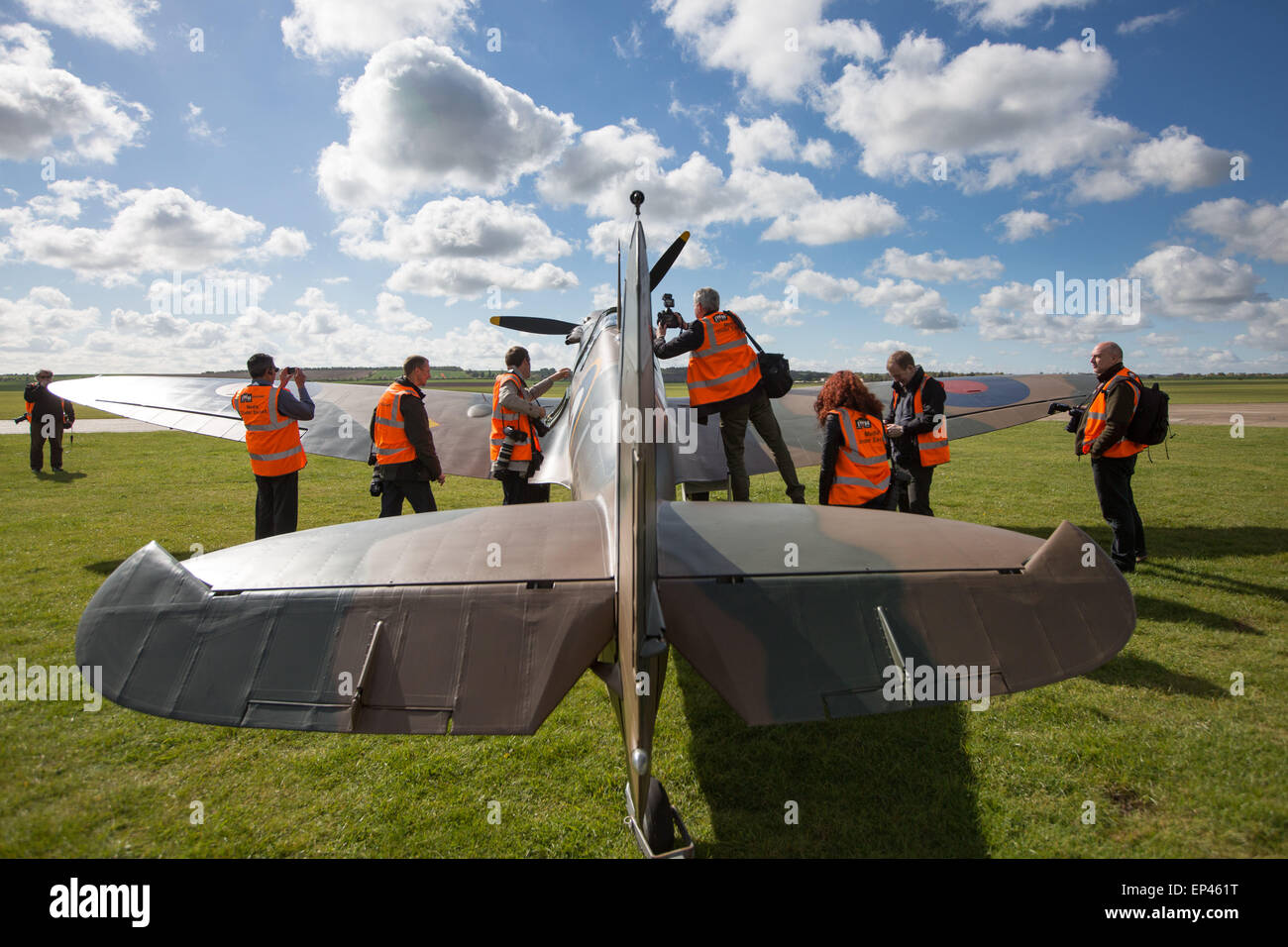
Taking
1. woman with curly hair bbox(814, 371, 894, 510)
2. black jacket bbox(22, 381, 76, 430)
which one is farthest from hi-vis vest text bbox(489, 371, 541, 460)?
black jacket bbox(22, 381, 76, 430)

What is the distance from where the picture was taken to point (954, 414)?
400 inches

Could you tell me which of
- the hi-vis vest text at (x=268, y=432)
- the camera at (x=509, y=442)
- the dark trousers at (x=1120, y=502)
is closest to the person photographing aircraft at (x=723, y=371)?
the camera at (x=509, y=442)

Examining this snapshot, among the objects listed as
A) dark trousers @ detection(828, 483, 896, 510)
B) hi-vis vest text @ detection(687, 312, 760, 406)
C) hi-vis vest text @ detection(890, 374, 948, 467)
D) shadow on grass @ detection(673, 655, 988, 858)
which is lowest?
shadow on grass @ detection(673, 655, 988, 858)

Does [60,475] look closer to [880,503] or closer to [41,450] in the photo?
[41,450]

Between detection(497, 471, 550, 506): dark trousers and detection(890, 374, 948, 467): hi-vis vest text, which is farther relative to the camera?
detection(497, 471, 550, 506): dark trousers

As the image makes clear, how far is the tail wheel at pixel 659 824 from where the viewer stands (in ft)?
7.92

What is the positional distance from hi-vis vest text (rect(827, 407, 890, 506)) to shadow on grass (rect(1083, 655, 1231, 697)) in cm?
209

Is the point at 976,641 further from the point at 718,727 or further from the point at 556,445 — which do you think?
the point at 556,445

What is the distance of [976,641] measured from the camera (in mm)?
2488

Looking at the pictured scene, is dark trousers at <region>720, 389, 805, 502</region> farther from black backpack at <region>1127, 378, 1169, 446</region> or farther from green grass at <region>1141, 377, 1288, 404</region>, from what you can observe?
green grass at <region>1141, 377, 1288, 404</region>

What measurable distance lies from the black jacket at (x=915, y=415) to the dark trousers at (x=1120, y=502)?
1924 mm

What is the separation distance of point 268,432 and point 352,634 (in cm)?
522

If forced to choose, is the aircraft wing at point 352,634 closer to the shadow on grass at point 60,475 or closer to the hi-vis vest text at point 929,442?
the hi-vis vest text at point 929,442

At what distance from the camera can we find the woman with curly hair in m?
5.30
